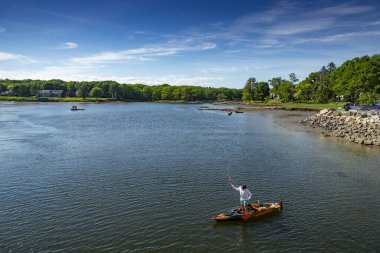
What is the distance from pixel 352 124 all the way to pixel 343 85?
50370mm

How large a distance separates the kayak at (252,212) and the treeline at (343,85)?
7817 centimetres

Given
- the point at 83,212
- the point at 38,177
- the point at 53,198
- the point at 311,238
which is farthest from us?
the point at 38,177

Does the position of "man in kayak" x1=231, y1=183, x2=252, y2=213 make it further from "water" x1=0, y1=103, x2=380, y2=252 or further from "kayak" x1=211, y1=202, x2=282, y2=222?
"water" x1=0, y1=103, x2=380, y2=252

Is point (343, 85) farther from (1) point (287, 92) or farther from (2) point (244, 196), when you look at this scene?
(2) point (244, 196)

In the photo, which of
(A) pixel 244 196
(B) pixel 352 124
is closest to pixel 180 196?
(A) pixel 244 196

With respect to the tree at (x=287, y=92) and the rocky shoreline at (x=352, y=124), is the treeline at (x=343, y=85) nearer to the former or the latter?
the tree at (x=287, y=92)

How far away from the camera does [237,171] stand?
36.7 m

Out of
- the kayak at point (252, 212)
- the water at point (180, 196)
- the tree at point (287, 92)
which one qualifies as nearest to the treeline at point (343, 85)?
the tree at point (287, 92)

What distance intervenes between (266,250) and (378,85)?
95031mm

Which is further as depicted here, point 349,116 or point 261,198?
point 349,116

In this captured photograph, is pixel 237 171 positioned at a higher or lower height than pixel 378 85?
lower

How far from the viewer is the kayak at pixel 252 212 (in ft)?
78.4

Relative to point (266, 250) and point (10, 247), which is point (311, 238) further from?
point (10, 247)

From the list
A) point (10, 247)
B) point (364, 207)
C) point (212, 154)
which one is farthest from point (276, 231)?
point (212, 154)
